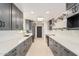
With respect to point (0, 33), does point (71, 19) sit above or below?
above

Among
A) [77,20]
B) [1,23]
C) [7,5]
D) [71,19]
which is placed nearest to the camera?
[1,23]

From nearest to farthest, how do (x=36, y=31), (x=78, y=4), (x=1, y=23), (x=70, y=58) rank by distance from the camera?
(x=70, y=58)
(x=78, y=4)
(x=1, y=23)
(x=36, y=31)

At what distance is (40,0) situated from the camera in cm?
267

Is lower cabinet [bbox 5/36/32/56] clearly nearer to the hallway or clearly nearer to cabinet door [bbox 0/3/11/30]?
cabinet door [bbox 0/3/11/30]

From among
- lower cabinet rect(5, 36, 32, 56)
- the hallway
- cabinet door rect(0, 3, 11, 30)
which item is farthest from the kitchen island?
the hallway

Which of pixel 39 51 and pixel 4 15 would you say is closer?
pixel 4 15

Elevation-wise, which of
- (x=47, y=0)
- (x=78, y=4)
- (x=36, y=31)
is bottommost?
(x=36, y=31)

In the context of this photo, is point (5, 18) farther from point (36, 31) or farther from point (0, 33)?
point (36, 31)

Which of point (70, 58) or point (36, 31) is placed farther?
point (36, 31)

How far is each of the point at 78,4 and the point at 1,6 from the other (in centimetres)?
162

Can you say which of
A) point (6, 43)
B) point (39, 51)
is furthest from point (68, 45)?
point (39, 51)

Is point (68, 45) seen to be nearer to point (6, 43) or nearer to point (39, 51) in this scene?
point (6, 43)

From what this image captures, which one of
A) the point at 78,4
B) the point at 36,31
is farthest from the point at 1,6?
the point at 36,31

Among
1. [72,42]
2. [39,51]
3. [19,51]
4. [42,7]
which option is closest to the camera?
[19,51]
